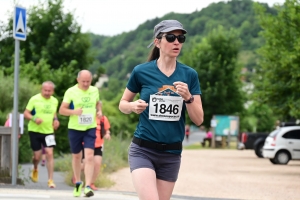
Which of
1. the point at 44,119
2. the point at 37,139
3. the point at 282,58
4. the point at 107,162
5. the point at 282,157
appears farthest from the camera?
the point at 282,157

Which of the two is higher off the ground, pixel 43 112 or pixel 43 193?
pixel 43 112

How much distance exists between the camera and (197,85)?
6.94 meters

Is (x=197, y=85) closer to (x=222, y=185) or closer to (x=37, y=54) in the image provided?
(x=222, y=185)

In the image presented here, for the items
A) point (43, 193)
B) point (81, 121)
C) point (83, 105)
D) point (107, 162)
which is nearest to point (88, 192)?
point (81, 121)

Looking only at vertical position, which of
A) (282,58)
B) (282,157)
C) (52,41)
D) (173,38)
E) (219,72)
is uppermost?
(219,72)

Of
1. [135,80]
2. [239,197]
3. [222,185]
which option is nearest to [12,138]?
[239,197]

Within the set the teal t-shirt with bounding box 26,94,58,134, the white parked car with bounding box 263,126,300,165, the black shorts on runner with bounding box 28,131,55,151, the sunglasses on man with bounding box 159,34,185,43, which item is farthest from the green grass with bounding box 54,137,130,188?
the sunglasses on man with bounding box 159,34,185,43

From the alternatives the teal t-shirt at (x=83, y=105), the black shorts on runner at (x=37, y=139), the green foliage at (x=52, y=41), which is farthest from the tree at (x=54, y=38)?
the teal t-shirt at (x=83, y=105)

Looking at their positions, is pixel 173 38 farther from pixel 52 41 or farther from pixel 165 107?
pixel 52 41

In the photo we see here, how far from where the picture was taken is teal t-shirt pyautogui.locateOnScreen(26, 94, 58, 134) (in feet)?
50.6

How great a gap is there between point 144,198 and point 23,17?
30.8 ft

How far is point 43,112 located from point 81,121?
2.79 m

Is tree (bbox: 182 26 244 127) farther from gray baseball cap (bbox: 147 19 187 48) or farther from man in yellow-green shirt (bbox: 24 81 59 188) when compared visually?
gray baseball cap (bbox: 147 19 187 48)

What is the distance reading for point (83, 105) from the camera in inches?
512
